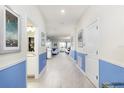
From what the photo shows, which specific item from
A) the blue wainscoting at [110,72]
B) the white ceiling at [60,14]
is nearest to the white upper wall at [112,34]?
the blue wainscoting at [110,72]

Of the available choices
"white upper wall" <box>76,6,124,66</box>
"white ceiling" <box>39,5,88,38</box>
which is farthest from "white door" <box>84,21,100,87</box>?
"white ceiling" <box>39,5,88,38</box>

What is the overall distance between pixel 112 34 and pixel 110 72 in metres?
0.77

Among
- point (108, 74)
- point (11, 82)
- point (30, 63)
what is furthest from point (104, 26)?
point (30, 63)

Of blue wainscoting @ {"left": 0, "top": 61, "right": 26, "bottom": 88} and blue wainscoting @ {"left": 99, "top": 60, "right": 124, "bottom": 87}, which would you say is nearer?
blue wainscoting @ {"left": 0, "top": 61, "right": 26, "bottom": 88}

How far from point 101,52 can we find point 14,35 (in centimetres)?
211

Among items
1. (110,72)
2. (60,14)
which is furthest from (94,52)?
(60,14)

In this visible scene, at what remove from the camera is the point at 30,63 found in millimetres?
5098

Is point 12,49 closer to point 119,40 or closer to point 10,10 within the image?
point 10,10

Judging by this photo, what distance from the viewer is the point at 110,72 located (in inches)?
112

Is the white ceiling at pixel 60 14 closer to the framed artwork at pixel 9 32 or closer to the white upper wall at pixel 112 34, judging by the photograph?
the white upper wall at pixel 112 34

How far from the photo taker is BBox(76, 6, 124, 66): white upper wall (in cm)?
239

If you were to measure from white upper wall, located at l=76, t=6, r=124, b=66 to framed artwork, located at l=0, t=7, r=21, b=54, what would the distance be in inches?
70.5

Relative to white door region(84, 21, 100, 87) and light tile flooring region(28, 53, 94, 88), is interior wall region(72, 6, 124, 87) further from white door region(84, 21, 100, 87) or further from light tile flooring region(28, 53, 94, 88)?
light tile flooring region(28, 53, 94, 88)

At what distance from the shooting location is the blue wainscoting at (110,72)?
2381mm
